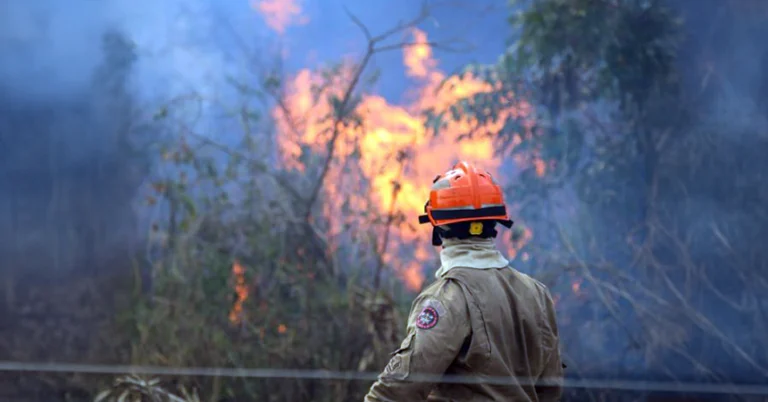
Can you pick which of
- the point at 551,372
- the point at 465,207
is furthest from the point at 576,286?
the point at 465,207

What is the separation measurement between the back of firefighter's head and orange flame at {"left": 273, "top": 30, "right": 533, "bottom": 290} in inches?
98.7

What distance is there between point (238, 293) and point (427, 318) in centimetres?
306

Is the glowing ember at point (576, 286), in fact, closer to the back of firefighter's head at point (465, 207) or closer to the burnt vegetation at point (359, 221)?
the burnt vegetation at point (359, 221)

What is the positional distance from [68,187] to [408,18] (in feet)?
8.83

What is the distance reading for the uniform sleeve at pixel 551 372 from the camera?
251 cm

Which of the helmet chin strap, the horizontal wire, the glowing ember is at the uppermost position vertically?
the helmet chin strap

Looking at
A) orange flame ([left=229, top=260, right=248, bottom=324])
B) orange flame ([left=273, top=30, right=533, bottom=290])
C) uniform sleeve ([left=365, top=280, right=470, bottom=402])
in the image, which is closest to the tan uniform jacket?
uniform sleeve ([left=365, top=280, right=470, bottom=402])

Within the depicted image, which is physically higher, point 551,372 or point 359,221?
point 359,221

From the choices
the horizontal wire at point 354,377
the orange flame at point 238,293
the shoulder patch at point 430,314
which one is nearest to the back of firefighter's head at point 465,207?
the shoulder patch at point 430,314

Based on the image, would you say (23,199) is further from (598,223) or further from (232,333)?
(598,223)

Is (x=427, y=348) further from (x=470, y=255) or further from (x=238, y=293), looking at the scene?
(x=238, y=293)

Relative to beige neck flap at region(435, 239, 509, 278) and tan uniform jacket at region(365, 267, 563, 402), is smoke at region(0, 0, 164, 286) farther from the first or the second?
tan uniform jacket at region(365, 267, 563, 402)

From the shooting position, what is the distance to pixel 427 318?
2.31 m

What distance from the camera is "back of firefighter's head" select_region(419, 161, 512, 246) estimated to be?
245cm
